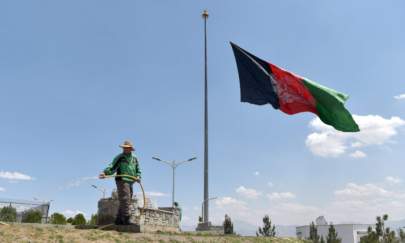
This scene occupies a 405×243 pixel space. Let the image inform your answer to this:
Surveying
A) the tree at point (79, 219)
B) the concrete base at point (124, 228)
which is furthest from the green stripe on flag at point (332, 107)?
the tree at point (79, 219)

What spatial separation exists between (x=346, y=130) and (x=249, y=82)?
403cm

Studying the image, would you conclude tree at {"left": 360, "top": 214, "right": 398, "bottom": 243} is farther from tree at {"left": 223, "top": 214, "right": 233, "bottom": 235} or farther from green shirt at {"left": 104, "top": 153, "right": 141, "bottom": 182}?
green shirt at {"left": 104, "top": 153, "right": 141, "bottom": 182}

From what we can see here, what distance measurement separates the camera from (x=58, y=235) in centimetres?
1064

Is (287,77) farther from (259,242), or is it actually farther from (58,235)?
(58,235)

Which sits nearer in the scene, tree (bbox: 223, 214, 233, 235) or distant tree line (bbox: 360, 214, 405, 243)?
tree (bbox: 223, 214, 233, 235)

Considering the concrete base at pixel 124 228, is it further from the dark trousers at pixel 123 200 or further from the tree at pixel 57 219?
the tree at pixel 57 219

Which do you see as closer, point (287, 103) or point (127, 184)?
point (127, 184)

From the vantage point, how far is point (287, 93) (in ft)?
51.7

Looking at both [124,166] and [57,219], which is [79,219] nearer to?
[57,219]

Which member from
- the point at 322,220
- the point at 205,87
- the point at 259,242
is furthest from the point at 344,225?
the point at 259,242

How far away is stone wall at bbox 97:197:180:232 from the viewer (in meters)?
14.9

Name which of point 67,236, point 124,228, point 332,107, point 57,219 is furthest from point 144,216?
point 57,219

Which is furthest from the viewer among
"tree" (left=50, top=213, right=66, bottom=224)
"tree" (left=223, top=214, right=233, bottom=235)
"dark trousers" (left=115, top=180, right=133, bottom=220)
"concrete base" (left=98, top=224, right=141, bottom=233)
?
"tree" (left=50, top=213, right=66, bottom=224)

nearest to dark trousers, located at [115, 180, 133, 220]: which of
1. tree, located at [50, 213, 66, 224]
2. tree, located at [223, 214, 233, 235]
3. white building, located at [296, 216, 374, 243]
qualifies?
tree, located at [223, 214, 233, 235]
